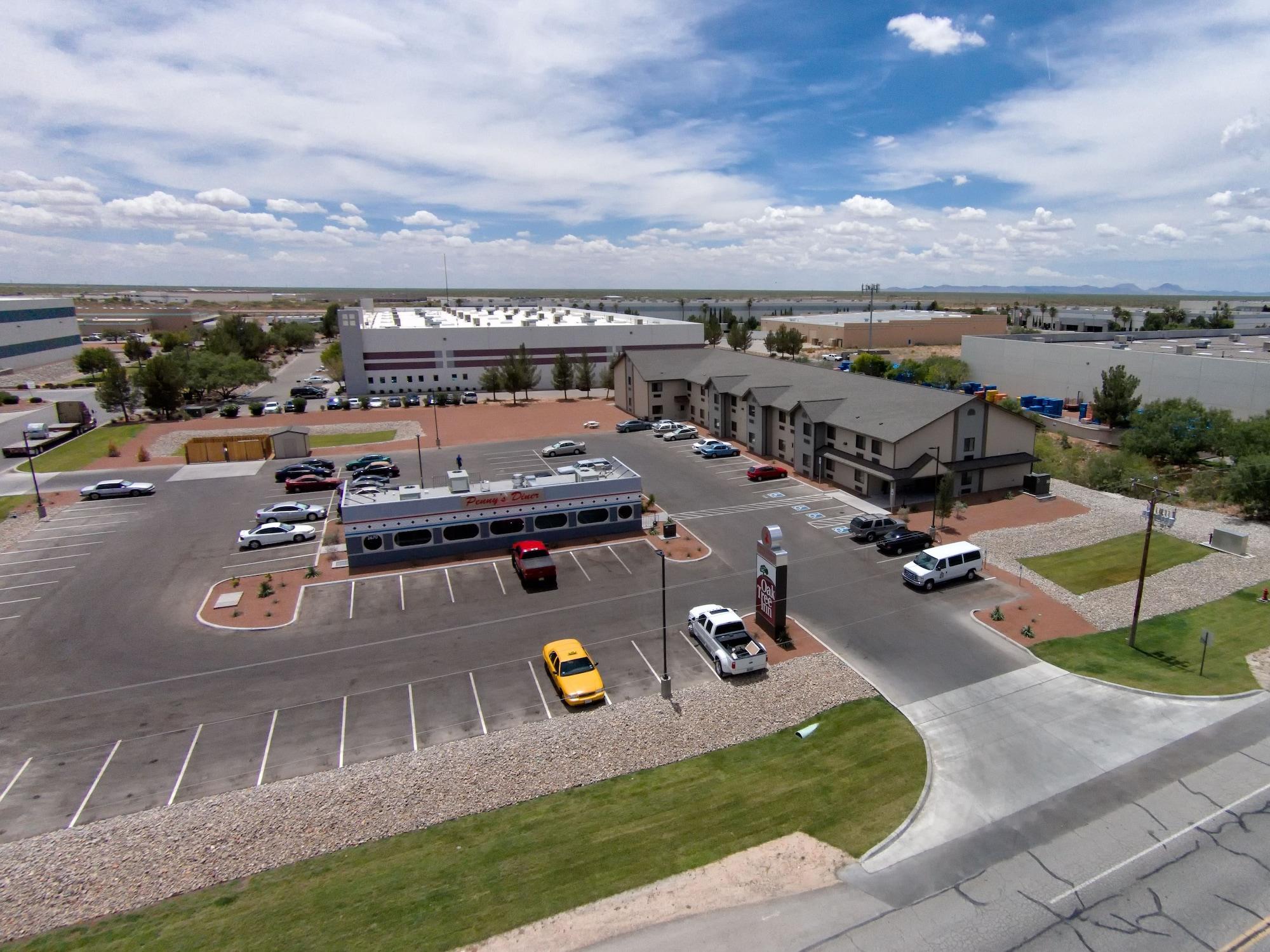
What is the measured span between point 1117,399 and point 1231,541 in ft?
102

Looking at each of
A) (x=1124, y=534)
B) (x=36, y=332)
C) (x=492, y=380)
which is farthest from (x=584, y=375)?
(x=36, y=332)

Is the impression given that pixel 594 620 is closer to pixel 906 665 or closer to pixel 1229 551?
pixel 906 665

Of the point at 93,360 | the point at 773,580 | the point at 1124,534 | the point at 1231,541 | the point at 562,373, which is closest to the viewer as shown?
the point at 773,580

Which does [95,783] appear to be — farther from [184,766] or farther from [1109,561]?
[1109,561]

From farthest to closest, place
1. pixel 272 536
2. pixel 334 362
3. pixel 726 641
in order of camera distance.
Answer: pixel 334 362 < pixel 272 536 < pixel 726 641

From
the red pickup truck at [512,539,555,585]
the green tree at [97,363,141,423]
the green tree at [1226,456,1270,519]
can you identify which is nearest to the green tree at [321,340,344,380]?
the green tree at [97,363,141,423]

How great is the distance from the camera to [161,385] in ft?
241

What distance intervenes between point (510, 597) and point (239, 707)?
38.8 ft

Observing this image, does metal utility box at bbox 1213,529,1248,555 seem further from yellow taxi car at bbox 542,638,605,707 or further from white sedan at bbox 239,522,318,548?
white sedan at bbox 239,522,318,548

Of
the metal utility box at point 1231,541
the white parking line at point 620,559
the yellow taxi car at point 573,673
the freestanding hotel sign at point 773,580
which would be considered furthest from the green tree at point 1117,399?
the yellow taxi car at point 573,673

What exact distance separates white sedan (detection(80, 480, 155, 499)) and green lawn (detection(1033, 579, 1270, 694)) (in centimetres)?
5643

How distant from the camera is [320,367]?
122688 millimetres

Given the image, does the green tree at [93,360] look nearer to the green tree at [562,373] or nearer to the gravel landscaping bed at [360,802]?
the green tree at [562,373]

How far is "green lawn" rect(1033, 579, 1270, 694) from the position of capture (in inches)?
949
